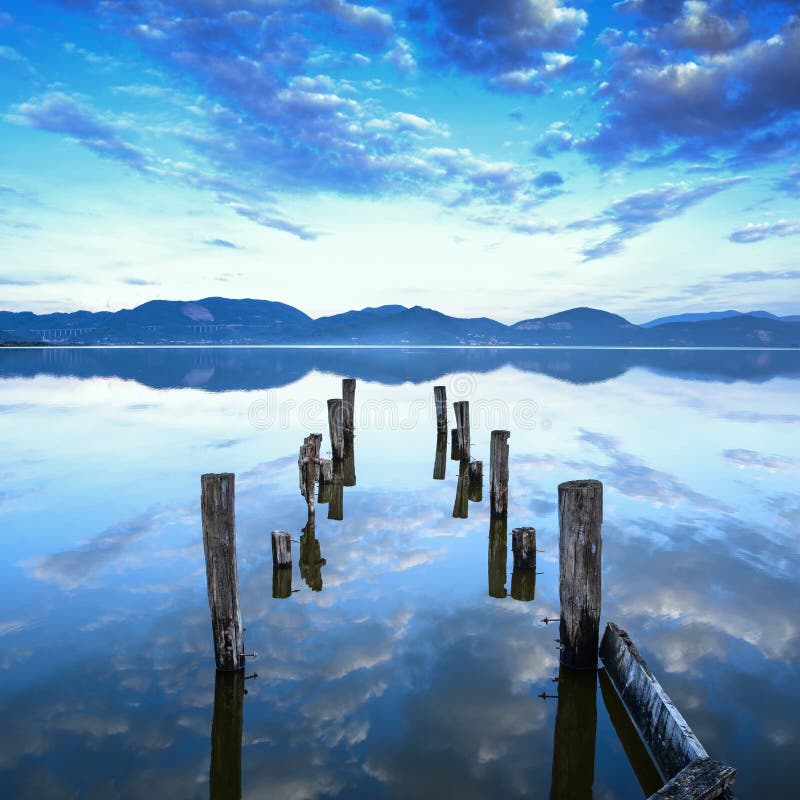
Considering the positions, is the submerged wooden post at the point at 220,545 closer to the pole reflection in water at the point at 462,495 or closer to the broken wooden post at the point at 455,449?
the pole reflection in water at the point at 462,495

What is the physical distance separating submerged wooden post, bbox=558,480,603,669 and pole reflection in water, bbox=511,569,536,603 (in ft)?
7.95

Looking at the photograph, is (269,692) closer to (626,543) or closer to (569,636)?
(569,636)

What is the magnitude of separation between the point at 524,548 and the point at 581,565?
3732mm

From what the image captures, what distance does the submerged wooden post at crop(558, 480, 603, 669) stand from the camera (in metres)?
6.76

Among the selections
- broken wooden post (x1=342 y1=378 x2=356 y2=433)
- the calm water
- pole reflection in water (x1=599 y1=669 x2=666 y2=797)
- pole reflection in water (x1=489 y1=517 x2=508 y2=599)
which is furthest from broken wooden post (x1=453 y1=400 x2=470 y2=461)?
pole reflection in water (x1=599 y1=669 x2=666 y2=797)

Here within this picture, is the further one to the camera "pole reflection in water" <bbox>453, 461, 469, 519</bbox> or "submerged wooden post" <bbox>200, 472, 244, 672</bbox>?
"pole reflection in water" <bbox>453, 461, 469, 519</bbox>

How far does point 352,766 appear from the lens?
19.6 ft

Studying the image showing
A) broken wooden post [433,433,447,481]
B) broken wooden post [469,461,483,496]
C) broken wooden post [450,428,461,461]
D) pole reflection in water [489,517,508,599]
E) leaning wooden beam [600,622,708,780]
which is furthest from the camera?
broken wooden post [450,428,461,461]

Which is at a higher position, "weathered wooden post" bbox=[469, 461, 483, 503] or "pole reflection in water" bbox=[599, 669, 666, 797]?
"weathered wooden post" bbox=[469, 461, 483, 503]

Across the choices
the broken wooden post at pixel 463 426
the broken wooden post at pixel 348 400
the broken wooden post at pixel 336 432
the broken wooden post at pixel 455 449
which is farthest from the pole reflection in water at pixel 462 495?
the broken wooden post at pixel 348 400

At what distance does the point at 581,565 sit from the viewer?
6.84m

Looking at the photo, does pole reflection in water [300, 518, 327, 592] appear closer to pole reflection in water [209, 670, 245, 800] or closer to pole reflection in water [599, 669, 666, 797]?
pole reflection in water [209, 670, 245, 800]

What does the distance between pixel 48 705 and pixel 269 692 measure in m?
2.52

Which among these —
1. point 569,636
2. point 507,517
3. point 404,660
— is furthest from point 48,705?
point 507,517
